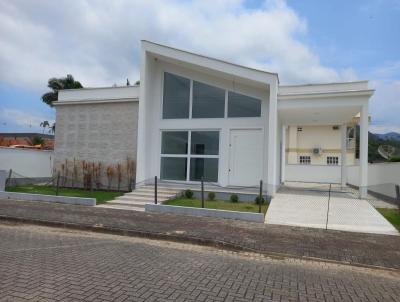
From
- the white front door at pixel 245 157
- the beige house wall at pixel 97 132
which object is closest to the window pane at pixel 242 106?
the white front door at pixel 245 157

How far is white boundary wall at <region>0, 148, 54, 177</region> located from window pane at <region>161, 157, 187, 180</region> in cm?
761

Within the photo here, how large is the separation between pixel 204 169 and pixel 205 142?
3.96 ft

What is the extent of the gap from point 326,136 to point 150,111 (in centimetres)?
2496

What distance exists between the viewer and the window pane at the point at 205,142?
15195mm

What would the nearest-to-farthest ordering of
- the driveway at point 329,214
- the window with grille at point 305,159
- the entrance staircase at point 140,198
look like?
the driveway at point 329,214, the entrance staircase at point 140,198, the window with grille at point 305,159

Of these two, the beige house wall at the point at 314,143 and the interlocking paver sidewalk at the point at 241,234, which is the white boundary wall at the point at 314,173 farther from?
the interlocking paver sidewalk at the point at 241,234

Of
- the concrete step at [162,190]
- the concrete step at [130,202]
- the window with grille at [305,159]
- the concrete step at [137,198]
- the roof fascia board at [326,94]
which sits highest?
the roof fascia board at [326,94]

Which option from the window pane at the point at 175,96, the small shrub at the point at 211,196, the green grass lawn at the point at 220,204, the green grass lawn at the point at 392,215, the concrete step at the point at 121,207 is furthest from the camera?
the window pane at the point at 175,96

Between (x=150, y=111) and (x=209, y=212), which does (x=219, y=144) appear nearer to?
(x=150, y=111)

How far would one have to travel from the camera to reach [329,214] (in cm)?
1100

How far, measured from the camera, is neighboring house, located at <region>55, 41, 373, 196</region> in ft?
45.3

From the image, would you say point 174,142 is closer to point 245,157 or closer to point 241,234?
point 245,157

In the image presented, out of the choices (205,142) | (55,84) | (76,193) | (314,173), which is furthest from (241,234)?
(55,84)

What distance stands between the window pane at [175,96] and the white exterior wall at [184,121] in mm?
222
